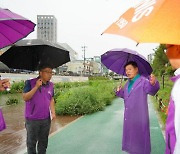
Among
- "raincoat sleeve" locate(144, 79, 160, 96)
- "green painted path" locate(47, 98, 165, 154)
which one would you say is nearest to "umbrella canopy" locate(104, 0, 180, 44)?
"raincoat sleeve" locate(144, 79, 160, 96)

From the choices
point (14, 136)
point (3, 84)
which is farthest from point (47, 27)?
point (3, 84)

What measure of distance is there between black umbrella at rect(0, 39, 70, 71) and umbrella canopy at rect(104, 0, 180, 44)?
8.08 ft

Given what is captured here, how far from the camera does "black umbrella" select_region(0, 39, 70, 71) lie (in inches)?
180

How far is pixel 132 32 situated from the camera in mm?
2043

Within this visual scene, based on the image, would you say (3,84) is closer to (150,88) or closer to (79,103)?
(150,88)

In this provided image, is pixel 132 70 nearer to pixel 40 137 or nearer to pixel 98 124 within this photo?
pixel 40 137

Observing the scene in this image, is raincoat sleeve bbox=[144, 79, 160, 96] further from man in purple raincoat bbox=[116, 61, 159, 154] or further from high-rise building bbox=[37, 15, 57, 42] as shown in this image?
high-rise building bbox=[37, 15, 57, 42]

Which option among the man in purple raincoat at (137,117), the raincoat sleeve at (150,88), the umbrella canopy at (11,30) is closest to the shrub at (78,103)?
the man in purple raincoat at (137,117)

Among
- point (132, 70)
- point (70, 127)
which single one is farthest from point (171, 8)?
point (70, 127)

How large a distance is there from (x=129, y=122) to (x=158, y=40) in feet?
7.91

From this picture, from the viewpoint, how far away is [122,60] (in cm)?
491

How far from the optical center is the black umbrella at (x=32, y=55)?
4574 mm

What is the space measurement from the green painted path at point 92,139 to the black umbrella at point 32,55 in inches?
80.6

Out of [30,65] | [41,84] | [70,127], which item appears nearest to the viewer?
[41,84]
